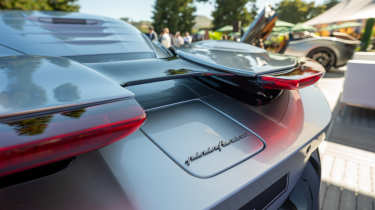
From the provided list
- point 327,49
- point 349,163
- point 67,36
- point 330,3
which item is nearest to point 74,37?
point 67,36

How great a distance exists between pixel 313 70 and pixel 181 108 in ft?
2.31

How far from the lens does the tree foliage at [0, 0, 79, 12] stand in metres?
22.8

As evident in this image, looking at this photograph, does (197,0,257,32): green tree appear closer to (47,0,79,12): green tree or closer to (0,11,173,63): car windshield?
(47,0,79,12): green tree

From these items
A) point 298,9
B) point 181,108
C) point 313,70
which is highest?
point 298,9

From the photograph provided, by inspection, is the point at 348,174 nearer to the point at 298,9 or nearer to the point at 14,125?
the point at 14,125

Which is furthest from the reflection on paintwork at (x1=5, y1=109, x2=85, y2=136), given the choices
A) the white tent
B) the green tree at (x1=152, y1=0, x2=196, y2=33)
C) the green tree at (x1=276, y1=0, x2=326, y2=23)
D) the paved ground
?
the green tree at (x1=276, y1=0, x2=326, y2=23)

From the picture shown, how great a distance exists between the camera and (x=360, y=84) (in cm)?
371

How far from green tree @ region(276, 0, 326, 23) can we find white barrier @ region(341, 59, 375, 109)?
179 feet

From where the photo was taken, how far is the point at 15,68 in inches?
26.1

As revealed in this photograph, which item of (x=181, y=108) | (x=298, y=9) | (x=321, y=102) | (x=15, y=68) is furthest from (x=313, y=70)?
(x=298, y=9)

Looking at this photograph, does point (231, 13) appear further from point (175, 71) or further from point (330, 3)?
point (175, 71)

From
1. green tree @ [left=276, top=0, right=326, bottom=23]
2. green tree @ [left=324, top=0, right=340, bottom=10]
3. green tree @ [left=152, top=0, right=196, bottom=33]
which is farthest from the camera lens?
green tree @ [left=324, top=0, right=340, bottom=10]

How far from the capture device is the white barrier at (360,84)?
142 inches

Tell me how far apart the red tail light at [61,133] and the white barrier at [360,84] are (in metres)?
4.35
